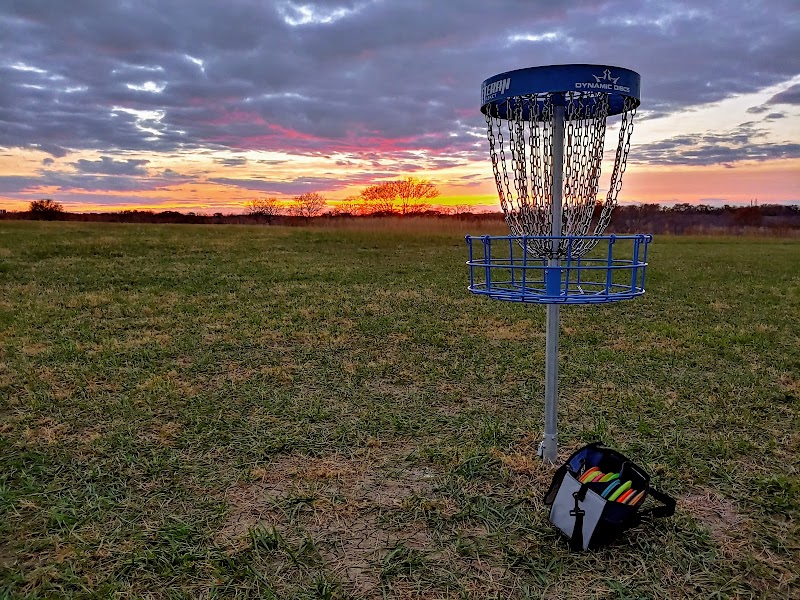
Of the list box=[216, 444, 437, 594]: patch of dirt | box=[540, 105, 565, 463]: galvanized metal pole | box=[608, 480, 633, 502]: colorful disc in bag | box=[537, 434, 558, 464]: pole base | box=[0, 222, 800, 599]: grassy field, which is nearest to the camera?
box=[0, 222, 800, 599]: grassy field

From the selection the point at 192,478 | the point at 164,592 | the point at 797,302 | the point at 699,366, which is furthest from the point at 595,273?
the point at 164,592

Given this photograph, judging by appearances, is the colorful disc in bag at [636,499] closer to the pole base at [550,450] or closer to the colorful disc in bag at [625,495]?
the colorful disc in bag at [625,495]

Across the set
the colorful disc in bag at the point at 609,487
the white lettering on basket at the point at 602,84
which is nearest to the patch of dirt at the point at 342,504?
the colorful disc in bag at the point at 609,487

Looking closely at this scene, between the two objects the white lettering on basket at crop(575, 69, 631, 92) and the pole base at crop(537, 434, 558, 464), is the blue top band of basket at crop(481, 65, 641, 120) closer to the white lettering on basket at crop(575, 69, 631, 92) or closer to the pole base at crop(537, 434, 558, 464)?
the white lettering on basket at crop(575, 69, 631, 92)

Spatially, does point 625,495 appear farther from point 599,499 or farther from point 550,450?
point 550,450

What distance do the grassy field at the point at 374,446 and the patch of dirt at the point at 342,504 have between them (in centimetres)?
2

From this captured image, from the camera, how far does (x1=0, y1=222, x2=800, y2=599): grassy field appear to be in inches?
112

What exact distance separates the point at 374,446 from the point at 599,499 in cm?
187

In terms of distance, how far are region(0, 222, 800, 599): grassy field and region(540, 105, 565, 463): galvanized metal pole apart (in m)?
0.22

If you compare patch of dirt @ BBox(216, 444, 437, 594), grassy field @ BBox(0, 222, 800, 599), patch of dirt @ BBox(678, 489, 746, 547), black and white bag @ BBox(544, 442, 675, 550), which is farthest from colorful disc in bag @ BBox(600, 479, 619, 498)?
patch of dirt @ BBox(216, 444, 437, 594)

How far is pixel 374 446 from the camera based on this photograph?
429 cm

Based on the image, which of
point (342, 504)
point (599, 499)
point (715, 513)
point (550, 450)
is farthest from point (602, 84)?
point (342, 504)

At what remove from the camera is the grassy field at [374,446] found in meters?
2.84

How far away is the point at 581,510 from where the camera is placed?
2918 millimetres
